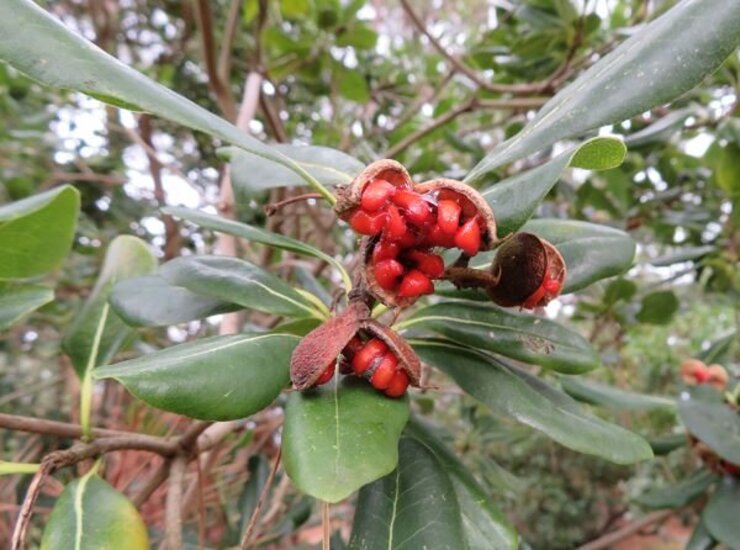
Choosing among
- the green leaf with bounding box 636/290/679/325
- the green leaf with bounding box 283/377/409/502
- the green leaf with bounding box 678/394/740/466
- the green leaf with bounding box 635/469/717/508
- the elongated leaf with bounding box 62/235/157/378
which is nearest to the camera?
the green leaf with bounding box 283/377/409/502

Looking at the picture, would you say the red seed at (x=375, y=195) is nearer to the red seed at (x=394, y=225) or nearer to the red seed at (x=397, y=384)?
the red seed at (x=394, y=225)

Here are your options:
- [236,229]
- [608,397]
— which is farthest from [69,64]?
[608,397]

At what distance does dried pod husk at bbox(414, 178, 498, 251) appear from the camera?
443 mm

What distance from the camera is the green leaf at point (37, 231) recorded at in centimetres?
61

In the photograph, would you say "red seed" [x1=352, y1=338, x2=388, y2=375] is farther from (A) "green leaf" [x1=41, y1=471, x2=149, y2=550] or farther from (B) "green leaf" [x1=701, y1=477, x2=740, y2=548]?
(B) "green leaf" [x1=701, y1=477, x2=740, y2=548]

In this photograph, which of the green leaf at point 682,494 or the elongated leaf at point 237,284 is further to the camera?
the green leaf at point 682,494

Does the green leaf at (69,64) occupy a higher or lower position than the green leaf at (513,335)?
higher

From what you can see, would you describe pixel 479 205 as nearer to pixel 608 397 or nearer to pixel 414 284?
pixel 414 284

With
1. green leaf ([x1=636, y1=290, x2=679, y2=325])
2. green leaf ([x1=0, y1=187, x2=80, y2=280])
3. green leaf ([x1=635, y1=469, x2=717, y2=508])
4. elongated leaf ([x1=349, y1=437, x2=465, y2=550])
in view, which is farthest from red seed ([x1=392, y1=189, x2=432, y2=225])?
green leaf ([x1=636, y1=290, x2=679, y2=325])

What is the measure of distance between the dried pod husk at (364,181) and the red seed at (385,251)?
3cm

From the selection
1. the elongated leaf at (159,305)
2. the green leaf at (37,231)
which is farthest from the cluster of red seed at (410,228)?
the green leaf at (37,231)

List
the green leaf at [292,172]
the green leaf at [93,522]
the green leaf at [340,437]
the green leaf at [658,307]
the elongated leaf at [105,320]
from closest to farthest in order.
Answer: the green leaf at [340,437], the green leaf at [93,522], the green leaf at [292,172], the elongated leaf at [105,320], the green leaf at [658,307]

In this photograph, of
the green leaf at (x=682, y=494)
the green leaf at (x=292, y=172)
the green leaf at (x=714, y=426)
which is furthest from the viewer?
the green leaf at (x=682, y=494)

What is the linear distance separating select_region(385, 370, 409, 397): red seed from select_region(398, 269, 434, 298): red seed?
0.06 metres
